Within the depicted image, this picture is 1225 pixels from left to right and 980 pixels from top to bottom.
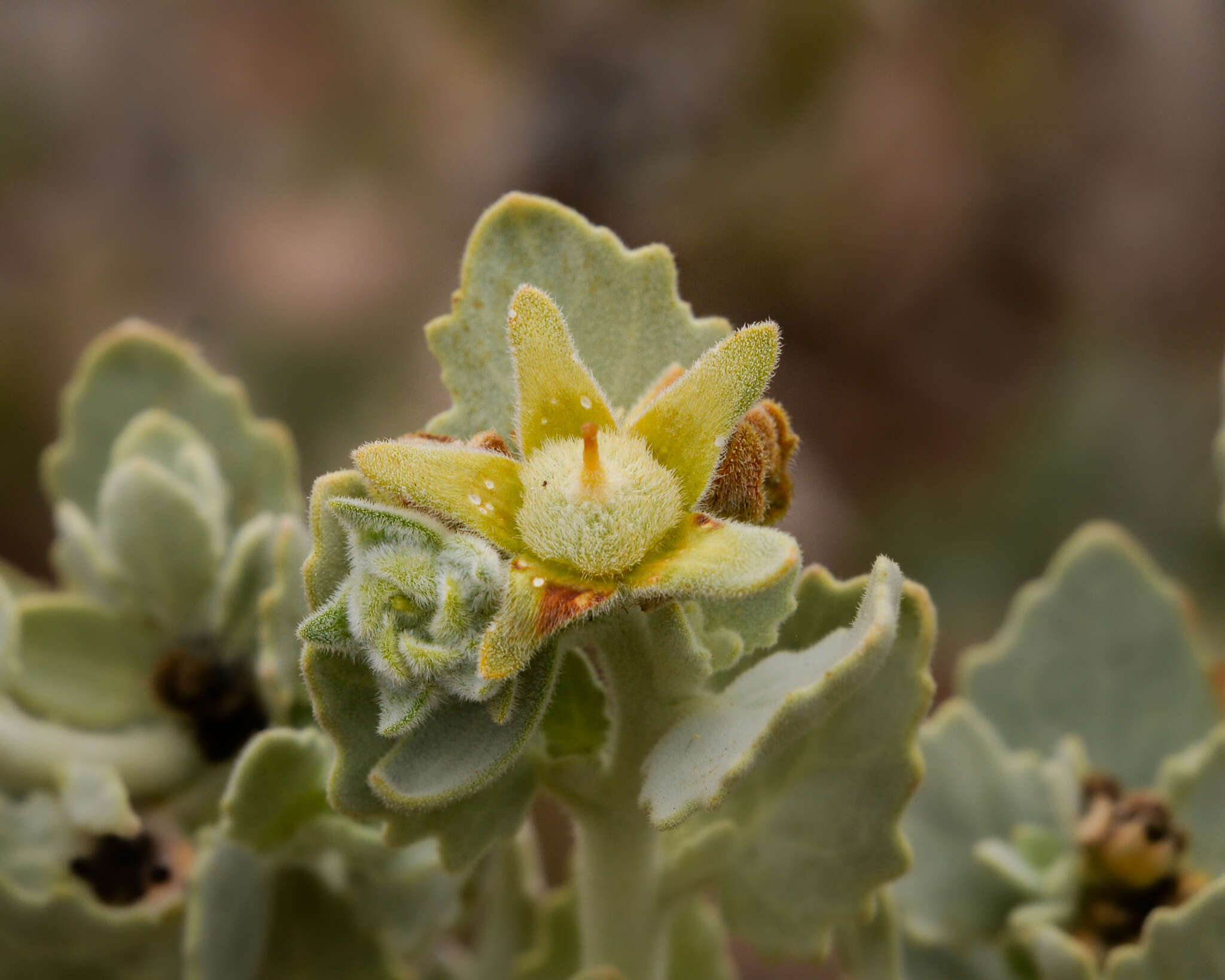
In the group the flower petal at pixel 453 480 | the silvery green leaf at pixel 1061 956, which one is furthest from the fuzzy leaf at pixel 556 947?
the flower petal at pixel 453 480

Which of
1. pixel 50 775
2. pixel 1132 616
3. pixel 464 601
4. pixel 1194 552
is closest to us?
pixel 464 601

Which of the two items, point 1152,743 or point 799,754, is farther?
point 1152,743

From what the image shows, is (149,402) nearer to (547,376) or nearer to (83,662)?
(83,662)

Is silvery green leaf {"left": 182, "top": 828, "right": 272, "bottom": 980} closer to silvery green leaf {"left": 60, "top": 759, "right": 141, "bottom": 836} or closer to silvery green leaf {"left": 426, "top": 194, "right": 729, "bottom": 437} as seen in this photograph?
silvery green leaf {"left": 60, "top": 759, "right": 141, "bottom": 836}

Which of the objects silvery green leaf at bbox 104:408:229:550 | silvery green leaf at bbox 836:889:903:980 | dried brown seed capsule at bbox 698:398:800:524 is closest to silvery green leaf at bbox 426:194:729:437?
dried brown seed capsule at bbox 698:398:800:524

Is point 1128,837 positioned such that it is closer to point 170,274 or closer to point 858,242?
point 858,242

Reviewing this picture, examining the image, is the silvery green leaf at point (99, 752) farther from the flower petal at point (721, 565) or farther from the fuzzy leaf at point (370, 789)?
the flower petal at point (721, 565)

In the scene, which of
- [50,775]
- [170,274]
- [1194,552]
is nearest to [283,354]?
[170,274]

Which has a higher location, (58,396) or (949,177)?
(949,177)
